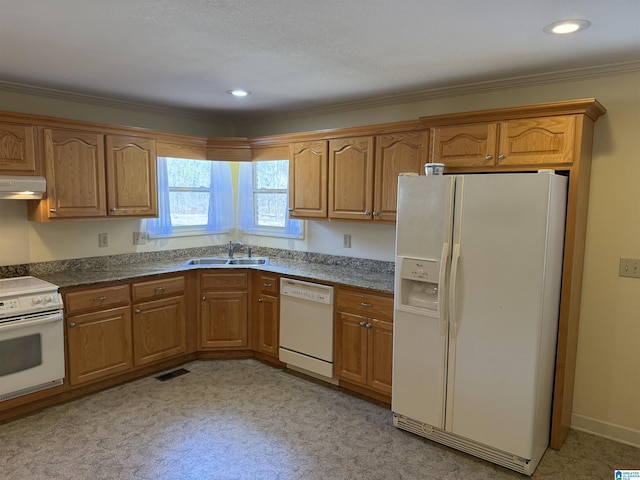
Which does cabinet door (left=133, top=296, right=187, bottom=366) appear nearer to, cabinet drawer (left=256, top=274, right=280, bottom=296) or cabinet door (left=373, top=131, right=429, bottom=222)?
cabinet drawer (left=256, top=274, right=280, bottom=296)

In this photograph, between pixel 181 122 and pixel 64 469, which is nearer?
pixel 64 469

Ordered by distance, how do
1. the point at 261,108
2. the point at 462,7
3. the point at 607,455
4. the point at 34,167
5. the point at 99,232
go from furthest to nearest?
the point at 261,108 → the point at 99,232 → the point at 34,167 → the point at 607,455 → the point at 462,7

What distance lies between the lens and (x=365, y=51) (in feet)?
8.31

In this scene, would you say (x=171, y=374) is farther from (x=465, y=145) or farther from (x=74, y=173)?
(x=465, y=145)

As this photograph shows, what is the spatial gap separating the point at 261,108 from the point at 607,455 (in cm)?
389

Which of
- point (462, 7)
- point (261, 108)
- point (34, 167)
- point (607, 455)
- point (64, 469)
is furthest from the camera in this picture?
point (261, 108)

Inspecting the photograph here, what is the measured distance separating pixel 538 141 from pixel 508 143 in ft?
0.55

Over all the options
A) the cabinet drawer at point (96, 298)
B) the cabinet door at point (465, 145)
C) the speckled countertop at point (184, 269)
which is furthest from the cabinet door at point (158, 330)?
the cabinet door at point (465, 145)

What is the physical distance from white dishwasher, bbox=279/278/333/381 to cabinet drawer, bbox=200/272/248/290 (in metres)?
0.45

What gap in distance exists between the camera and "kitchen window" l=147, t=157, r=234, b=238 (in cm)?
438

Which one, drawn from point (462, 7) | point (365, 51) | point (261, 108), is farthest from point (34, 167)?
point (462, 7)

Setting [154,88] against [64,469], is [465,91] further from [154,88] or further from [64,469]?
[64,469]

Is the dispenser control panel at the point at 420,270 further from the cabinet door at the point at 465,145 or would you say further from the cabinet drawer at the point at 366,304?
the cabinet door at the point at 465,145

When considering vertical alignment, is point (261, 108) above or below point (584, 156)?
above
